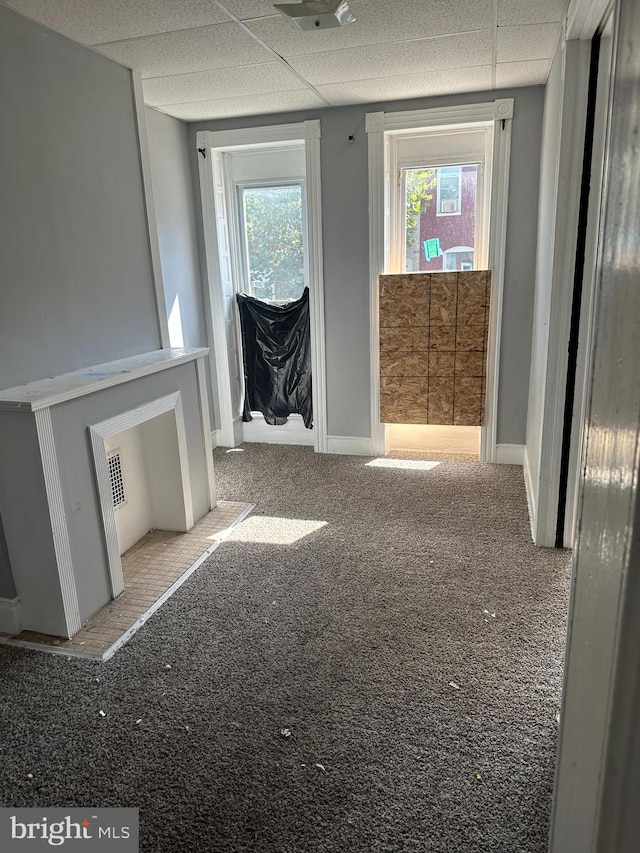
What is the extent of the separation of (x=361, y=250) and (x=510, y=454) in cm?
190

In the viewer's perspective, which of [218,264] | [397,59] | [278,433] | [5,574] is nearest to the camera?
[5,574]

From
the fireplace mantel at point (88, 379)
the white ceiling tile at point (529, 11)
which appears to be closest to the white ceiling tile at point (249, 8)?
the white ceiling tile at point (529, 11)

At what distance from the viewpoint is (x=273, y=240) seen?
4.72m

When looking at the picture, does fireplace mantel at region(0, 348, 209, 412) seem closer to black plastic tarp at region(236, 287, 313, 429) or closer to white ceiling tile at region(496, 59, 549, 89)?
black plastic tarp at region(236, 287, 313, 429)

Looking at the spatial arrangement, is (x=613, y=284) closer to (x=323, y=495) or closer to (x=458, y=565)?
(x=458, y=565)

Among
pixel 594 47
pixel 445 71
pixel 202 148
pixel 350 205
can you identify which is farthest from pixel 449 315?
pixel 202 148

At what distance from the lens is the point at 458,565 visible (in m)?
2.92

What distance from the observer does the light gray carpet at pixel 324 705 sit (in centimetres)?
160

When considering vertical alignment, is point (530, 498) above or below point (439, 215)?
below

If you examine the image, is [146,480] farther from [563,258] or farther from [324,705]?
[563,258]

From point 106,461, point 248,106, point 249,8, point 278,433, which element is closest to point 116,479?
point 106,461

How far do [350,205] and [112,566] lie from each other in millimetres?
2980

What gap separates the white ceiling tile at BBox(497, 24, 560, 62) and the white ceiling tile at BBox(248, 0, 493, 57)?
20 centimetres

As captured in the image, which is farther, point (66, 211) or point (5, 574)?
point (66, 211)
